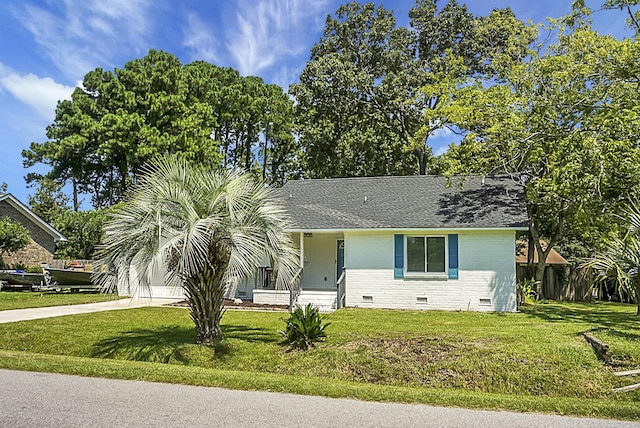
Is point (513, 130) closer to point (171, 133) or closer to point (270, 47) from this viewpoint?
point (270, 47)

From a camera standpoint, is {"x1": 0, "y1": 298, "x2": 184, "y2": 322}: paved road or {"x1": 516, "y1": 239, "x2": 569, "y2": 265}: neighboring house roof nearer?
{"x1": 0, "y1": 298, "x2": 184, "y2": 322}: paved road

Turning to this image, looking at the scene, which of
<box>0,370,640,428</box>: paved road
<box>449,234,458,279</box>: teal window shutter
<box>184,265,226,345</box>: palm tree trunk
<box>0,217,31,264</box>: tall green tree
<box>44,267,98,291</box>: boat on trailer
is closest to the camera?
<box>0,370,640,428</box>: paved road

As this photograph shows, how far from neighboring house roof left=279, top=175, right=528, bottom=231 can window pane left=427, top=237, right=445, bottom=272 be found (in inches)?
25.7

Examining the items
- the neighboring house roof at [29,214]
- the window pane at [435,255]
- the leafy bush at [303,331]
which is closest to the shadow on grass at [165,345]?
the leafy bush at [303,331]

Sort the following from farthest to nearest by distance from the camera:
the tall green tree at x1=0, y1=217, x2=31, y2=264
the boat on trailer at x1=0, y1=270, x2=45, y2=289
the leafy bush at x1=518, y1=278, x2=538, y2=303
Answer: the tall green tree at x1=0, y1=217, x2=31, y2=264
the boat on trailer at x1=0, y1=270, x2=45, y2=289
the leafy bush at x1=518, y1=278, x2=538, y2=303

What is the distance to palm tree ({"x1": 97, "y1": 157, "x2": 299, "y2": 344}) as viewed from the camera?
9.20 metres

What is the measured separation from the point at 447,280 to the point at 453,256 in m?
0.81

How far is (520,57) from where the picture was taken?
74.9 feet

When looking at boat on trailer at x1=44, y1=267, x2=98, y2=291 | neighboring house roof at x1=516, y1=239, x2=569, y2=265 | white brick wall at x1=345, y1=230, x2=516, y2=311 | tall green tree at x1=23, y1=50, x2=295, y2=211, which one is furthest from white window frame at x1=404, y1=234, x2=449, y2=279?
tall green tree at x1=23, y1=50, x2=295, y2=211

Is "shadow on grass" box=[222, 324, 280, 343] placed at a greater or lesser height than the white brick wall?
lesser

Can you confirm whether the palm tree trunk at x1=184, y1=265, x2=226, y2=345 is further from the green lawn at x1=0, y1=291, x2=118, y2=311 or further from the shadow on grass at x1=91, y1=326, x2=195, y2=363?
the green lawn at x1=0, y1=291, x2=118, y2=311

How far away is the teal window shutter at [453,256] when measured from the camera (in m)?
16.7

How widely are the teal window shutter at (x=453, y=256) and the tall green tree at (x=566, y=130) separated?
328 cm

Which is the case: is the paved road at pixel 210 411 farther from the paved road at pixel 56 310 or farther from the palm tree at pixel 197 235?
the paved road at pixel 56 310
